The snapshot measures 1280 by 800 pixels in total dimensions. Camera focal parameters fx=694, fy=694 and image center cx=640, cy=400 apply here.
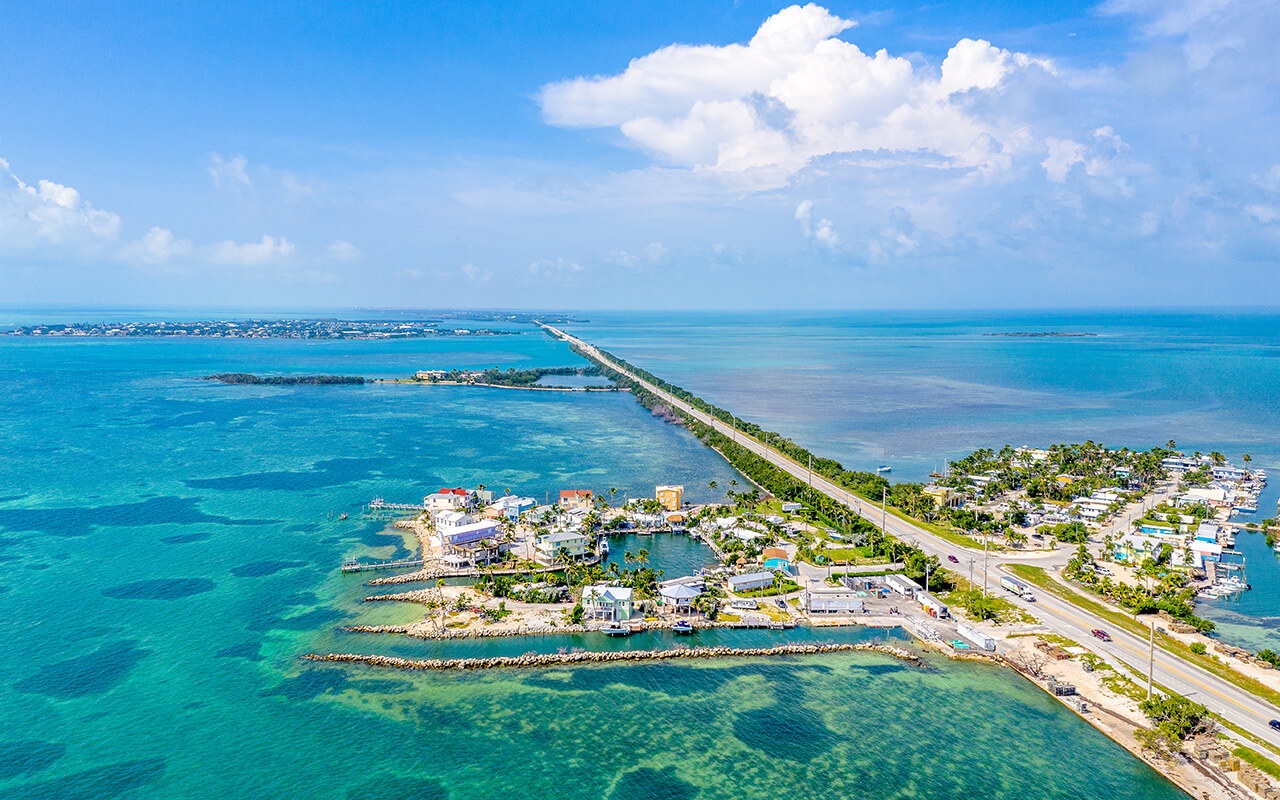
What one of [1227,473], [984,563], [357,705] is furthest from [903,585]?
[1227,473]

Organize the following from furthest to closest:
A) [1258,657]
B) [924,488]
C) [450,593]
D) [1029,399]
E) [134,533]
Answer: [1029,399] → [924,488] → [134,533] → [450,593] → [1258,657]

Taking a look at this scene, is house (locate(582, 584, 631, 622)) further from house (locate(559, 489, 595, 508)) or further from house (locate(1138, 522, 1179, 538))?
house (locate(1138, 522, 1179, 538))

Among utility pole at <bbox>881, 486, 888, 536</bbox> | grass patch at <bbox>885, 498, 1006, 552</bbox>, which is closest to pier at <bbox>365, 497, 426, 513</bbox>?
utility pole at <bbox>881, 486, 888, 536</bbox>

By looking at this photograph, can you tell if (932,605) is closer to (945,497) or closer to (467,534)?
(945,497)

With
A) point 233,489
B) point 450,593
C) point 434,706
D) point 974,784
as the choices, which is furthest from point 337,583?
point 974,784

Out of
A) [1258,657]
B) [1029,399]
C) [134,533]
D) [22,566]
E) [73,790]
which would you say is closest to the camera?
[73,790]

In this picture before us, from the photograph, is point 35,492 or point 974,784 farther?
point 35,492

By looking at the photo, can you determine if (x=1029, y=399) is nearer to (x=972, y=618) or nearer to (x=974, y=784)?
(x=972, y=618)
